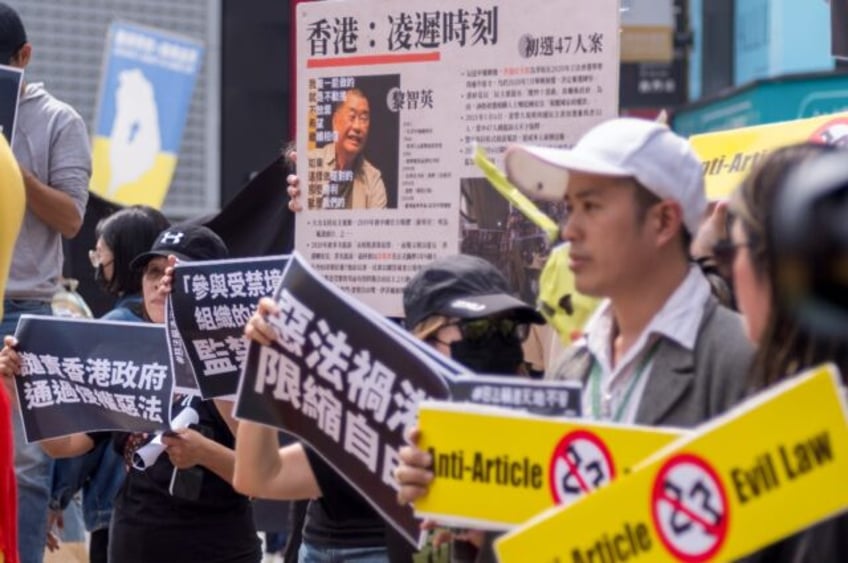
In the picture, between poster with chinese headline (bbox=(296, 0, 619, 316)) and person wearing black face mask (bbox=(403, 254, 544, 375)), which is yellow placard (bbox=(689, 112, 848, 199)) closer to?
poster with chinese headline (bbox=(296, 0, 619, 316))

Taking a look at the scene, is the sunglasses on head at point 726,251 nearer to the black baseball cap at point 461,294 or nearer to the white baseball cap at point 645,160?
the white baseball cap at point 645,160

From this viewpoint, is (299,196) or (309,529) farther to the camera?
(299,196)

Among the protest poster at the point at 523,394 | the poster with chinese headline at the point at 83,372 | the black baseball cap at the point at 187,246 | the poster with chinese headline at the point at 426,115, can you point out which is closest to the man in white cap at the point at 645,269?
the protest poster at the point at 523,394

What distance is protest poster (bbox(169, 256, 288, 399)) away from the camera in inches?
185

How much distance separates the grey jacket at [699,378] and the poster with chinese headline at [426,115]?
1.70 m

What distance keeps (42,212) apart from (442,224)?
6.09 feet

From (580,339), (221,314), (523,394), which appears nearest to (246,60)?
(221,314)

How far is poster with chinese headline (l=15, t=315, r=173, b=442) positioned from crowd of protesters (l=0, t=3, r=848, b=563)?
8 centimetres

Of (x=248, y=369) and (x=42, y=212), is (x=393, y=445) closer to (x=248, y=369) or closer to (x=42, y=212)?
(x=248, y=369)

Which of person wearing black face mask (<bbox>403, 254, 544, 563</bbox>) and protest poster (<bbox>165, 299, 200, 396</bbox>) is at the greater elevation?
person wearing black face mask (<bbox>403, 254, 544, 563</bbox>)

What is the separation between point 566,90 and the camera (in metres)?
4.66

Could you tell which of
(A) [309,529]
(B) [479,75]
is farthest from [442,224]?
(A) [309,529]

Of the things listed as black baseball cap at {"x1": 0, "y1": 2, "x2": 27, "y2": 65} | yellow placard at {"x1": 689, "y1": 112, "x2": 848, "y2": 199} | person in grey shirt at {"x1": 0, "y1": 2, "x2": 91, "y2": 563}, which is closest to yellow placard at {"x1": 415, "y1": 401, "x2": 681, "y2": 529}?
yellow placard at {"x1": 689, "y1": 112, "x2": 848, "y2": 199}

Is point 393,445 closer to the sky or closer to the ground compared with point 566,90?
closer to the ground
